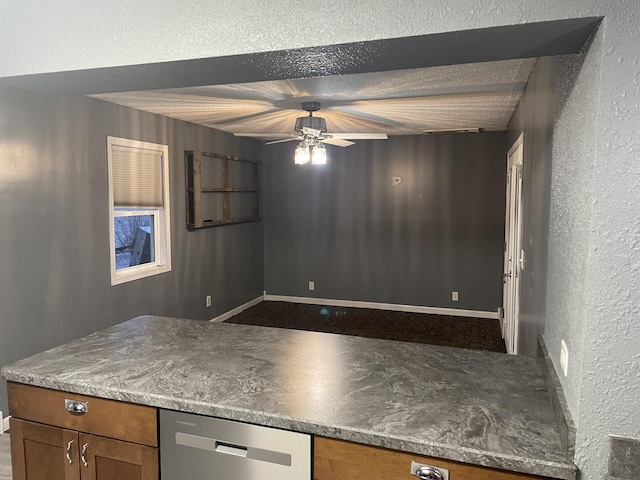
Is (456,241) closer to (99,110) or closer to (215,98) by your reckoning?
(215,98)

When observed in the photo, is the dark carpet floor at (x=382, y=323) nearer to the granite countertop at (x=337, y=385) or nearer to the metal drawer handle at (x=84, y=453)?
the granite countertop at (x=337, y=385)

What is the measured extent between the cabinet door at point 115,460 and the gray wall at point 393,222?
5138mm

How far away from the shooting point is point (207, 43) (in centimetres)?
153

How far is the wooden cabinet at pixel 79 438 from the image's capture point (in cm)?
171

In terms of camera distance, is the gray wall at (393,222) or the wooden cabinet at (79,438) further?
the gray wall at (393,222)

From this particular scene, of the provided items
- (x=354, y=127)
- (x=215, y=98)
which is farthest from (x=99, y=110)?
(x=354, y=127)

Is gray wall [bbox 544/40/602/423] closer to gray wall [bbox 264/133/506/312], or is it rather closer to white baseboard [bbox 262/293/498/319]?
gray wall [bbox 264/133/506/312]

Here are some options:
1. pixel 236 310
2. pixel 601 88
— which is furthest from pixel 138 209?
pixel 601 88

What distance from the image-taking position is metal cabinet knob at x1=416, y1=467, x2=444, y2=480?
52.9 inches

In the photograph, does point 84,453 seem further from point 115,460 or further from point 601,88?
point 601,88

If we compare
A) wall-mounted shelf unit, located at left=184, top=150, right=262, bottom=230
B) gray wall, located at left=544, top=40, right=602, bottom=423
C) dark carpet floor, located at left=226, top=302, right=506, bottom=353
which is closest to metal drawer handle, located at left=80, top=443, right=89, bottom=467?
gray wall, located at left=544, top=40, right=602, bottom=423

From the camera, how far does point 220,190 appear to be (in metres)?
5.68

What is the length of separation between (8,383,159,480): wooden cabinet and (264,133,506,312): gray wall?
5.14 m

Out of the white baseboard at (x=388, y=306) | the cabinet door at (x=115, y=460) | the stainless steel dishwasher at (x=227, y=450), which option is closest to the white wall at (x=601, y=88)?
the stainless steel dishwasher at (x=227, y=450)
